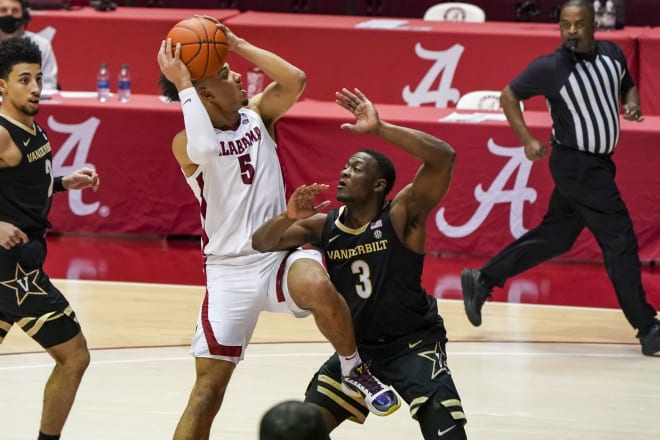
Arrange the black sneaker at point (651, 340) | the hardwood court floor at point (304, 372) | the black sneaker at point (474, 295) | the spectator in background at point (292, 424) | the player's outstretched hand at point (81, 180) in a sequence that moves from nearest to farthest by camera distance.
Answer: the spectator in background at point (292, 424)
the player's outstretched hand at point (81, 180)
the hardwood court floor at point (304, 372)
the black sneaker at point (651, 340)
the black sneaker at point (474, 295)

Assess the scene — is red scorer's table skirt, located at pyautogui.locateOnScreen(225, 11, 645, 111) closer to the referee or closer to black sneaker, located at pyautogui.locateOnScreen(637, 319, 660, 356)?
the referee

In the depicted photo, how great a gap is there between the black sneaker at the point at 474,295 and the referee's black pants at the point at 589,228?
0.09 meters

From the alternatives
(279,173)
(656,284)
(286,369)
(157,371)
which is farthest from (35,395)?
(656,284)

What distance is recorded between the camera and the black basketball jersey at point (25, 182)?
5.68m

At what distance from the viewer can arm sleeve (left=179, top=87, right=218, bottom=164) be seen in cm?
517

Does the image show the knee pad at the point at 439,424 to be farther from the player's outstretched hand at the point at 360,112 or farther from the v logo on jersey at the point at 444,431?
the player's outstretched hand at the point at 360,112

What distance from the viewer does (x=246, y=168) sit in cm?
543

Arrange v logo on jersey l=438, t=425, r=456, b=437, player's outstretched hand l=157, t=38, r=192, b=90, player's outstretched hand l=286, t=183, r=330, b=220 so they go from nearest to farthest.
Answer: player's outstretched hand l=286, t=183, r=330, b=220
v logo on jersey l=438, t=425, r=456, b=437
player's outstretched hand l=157, t=38, r=192, b=90

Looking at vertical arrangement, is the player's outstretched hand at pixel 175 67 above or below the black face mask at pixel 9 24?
above

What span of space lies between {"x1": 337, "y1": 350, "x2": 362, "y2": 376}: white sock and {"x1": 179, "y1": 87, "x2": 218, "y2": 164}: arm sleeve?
38.1 inches

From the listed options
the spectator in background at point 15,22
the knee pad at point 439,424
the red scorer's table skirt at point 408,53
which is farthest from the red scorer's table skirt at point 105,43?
the knee pad at point 439,424

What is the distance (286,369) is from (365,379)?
228 cm

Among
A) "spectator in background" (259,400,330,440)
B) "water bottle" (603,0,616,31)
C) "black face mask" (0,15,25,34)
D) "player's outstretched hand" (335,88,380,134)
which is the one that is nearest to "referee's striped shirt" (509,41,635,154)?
"player's outstretched hand" (335,88,380,134)

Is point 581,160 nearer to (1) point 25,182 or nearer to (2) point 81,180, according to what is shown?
(2) point 81,180
